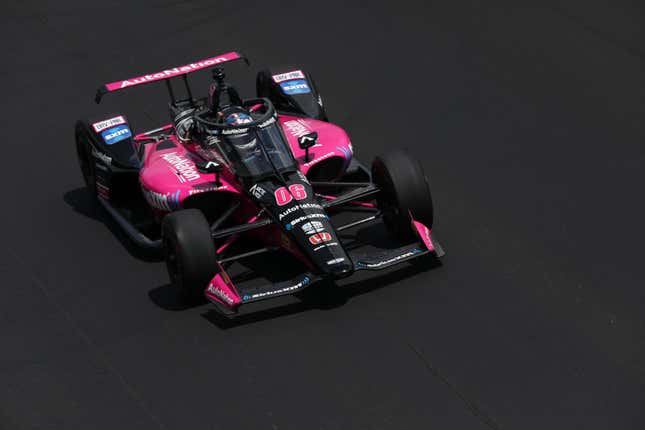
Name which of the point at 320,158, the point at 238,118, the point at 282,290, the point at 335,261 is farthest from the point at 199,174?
the point at 335,261

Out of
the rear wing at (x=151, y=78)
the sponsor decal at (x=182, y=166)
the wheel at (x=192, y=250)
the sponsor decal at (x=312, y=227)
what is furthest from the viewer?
the rear wing at (x=151, y=78)

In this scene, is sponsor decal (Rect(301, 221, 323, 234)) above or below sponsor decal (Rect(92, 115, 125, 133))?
below

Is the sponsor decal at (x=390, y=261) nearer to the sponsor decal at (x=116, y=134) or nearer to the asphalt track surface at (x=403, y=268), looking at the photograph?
the asphalt track surface at (x=403, y=268)

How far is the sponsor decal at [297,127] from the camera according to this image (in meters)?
11.7

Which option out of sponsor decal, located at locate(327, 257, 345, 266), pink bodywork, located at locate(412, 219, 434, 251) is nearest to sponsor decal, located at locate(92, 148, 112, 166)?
sponsor decal, located at locate(327, 257, 345, 266)

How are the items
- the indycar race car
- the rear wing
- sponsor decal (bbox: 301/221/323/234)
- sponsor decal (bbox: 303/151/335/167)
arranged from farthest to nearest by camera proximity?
1. the rear wing
2. sponsor decal (bbox: 303/151/335/167)
3. sponsor decal (bbox: 301/221/323/234)
4. the indycar race car

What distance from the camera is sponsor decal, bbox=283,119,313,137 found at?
1166 centimetres

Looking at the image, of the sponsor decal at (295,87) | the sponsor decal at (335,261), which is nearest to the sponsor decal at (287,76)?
the sponsor decal at (295,87)

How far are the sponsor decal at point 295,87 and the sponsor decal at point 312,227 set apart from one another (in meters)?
3.17

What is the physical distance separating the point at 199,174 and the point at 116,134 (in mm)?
1419

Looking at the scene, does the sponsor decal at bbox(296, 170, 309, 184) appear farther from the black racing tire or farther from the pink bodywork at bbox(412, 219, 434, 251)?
the black racing tire

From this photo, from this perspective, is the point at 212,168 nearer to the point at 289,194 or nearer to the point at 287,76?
the point at 289,194

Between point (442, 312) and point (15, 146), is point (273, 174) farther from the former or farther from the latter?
point (15, 146)

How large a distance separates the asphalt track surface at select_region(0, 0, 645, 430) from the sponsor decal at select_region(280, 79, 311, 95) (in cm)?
112
